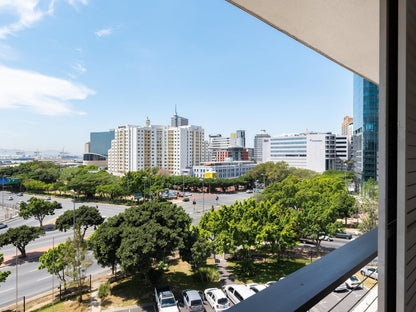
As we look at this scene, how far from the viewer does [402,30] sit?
292mm

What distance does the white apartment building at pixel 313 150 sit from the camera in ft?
81.1

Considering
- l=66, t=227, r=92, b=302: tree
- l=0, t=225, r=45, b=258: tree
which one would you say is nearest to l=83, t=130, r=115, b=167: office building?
l=0, t=225, r=45, b=258: tree

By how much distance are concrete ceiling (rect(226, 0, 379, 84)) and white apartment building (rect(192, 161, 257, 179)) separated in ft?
65.5

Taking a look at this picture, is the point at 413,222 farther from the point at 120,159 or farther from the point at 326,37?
the point at 120,159

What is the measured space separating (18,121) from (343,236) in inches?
595

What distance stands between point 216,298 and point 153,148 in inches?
937

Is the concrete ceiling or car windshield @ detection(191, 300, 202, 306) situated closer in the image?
the concrete ceiling

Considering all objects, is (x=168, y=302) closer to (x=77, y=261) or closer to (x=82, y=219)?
(x=77, y=261)

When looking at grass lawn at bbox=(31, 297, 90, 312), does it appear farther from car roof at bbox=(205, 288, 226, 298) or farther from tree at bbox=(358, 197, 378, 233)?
tree at bbox=(358, 197, 378, 233)

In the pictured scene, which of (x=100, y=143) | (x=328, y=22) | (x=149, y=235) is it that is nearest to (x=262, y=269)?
(x=149, y=235)

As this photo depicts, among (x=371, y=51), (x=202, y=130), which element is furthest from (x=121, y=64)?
(x=371, y=51)

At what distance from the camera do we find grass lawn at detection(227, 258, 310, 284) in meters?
5.66

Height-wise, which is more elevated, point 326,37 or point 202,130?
point 202,130

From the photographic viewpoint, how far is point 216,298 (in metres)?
4.82
